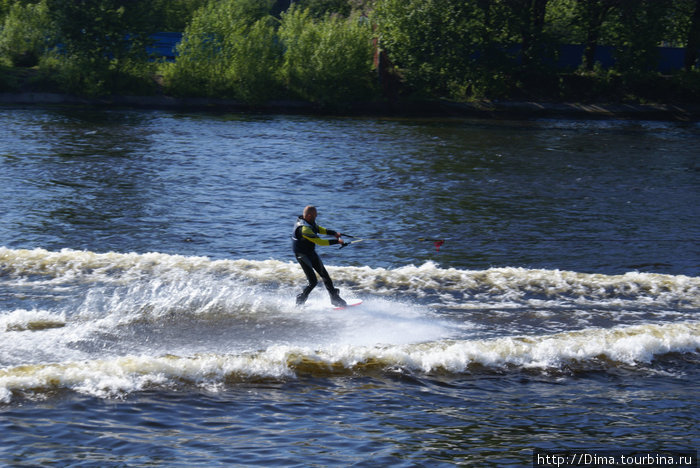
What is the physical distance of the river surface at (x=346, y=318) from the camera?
11.2 metres

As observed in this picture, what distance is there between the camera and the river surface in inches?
440

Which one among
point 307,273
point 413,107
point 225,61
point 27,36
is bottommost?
point 307,273

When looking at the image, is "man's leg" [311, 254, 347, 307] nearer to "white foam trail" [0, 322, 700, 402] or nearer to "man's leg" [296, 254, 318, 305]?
"man's leg" [296, 254, 318, 305]

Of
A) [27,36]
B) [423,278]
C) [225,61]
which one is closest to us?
[423,278]

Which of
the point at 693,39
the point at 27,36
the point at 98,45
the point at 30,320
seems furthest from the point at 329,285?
the point at 693,39

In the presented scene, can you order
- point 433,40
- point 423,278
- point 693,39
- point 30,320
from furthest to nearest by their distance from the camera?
point 693,39 → point 433,40 → point 423,278 → point 30,320

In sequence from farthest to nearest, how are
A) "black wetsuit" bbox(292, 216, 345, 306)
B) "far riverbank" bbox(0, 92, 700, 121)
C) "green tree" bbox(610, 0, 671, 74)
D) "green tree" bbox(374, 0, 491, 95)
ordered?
"green tree" bbox(610, 0, 671, 74)
"green tree" bbox(374, 0, 491, 95)
"far riverbank" bbox(0, 92, 700, 121)
"black wetsuit" bbox(292, 216, 345, 306)

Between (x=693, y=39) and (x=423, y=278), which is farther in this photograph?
(x=693, y=39)

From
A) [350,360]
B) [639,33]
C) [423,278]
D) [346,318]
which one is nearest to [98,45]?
[639,33]

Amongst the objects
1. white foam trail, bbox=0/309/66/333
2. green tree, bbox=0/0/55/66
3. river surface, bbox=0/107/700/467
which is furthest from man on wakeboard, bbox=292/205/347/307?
green tree, bbox=0/0/55/66

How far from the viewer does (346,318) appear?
50.8 ft

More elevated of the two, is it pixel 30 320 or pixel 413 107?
pixel 413 107

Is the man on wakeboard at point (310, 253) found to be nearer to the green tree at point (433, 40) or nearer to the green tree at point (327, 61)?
the green tree at point (327, 61)

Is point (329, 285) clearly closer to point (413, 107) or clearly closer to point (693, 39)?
point (413, 107)
